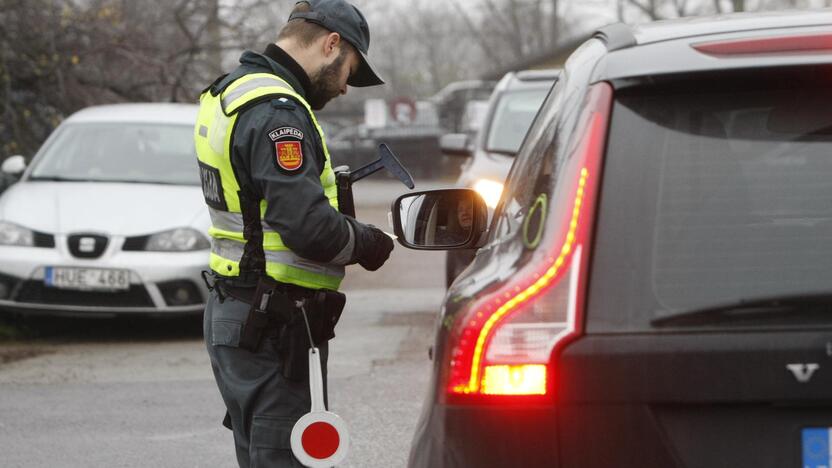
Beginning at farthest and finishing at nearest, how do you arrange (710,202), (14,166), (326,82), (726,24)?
1. (14,166)
2. (326,82)
3. (726,24)
4. (710,202)

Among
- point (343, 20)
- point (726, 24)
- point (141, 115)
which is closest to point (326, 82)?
point (343, 20)

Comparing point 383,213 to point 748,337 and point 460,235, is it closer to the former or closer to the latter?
point 460,235

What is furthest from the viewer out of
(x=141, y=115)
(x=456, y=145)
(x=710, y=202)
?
(x=456, y=145)

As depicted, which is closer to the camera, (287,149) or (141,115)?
(287,149)

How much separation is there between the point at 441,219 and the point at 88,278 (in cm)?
512

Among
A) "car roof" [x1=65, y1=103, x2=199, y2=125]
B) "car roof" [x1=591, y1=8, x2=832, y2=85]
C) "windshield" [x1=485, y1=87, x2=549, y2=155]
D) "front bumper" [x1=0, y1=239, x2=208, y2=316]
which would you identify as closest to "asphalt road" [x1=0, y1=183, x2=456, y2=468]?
"front bumper" [x1=0, y1=239, x2=208, y2=316]

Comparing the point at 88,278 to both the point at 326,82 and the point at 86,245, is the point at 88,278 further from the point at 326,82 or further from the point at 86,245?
the point at 326,82

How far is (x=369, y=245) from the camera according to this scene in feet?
12.0

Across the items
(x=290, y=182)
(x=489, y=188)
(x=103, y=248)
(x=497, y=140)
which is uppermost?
(x=290, y=182)

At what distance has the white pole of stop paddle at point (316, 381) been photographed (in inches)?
138

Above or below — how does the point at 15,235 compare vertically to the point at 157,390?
above

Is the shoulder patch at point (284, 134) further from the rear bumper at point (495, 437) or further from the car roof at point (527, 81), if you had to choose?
the car roof at point (527, 81)

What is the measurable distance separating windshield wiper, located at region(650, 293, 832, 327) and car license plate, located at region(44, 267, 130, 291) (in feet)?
20.9

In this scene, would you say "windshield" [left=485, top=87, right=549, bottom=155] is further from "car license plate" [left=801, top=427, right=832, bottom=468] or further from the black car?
"car license plate" [left=801, top=427, right=832, bottom=468]
